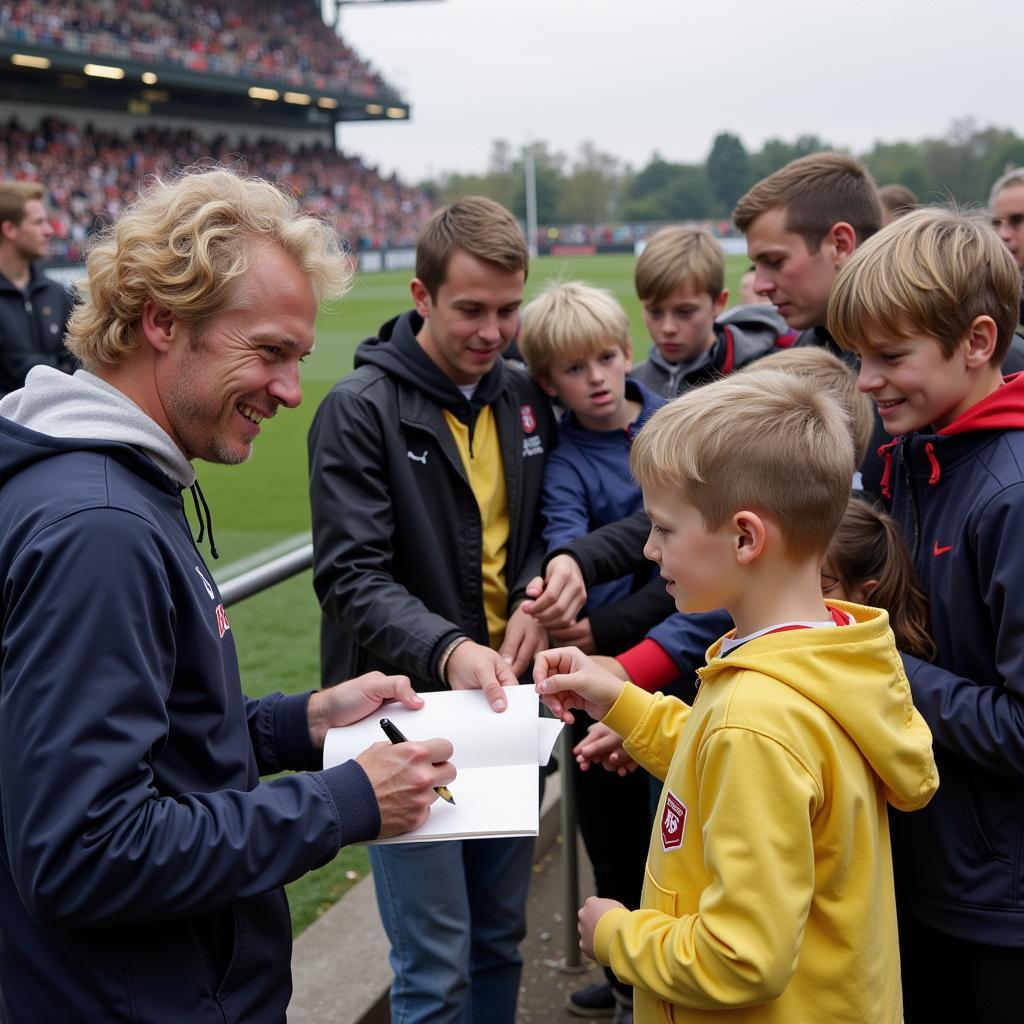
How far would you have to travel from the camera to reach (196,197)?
1802mm

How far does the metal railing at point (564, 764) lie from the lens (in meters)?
2.96

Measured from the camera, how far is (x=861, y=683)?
1.58 meters

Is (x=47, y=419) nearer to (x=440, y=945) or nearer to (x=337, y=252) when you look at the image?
(x=337, y=252)

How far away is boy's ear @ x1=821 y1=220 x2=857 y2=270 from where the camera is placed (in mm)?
3064

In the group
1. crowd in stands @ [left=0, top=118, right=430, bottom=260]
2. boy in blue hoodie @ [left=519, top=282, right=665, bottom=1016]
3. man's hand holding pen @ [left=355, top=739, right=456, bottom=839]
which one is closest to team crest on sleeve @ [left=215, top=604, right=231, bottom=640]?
man's hand holding pen @ [left=355, top=739, right=456, bottom=839]

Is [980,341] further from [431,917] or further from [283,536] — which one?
[283,536]

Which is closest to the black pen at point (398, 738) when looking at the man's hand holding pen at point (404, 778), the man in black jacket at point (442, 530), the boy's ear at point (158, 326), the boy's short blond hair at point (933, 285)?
the man's hand holding pen at point (404, 778)

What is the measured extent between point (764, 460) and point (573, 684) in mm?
605

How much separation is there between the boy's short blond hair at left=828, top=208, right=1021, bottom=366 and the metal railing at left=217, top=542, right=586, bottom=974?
161 centimetres

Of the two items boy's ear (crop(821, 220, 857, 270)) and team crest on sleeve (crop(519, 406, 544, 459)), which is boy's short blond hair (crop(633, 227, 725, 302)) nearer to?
boy's ear (crop(821, 220, 857, 270))

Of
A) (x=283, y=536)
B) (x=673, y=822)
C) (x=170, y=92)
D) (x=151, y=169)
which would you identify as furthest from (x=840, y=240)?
(x=170, y=92)

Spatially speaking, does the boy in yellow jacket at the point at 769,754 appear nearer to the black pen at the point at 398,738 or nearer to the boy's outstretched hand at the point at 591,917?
the boy's outstretched hand at the point at 591,917

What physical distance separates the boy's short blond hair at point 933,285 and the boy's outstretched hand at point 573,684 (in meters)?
0.86

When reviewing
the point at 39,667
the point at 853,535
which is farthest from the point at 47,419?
the point at 853,535
